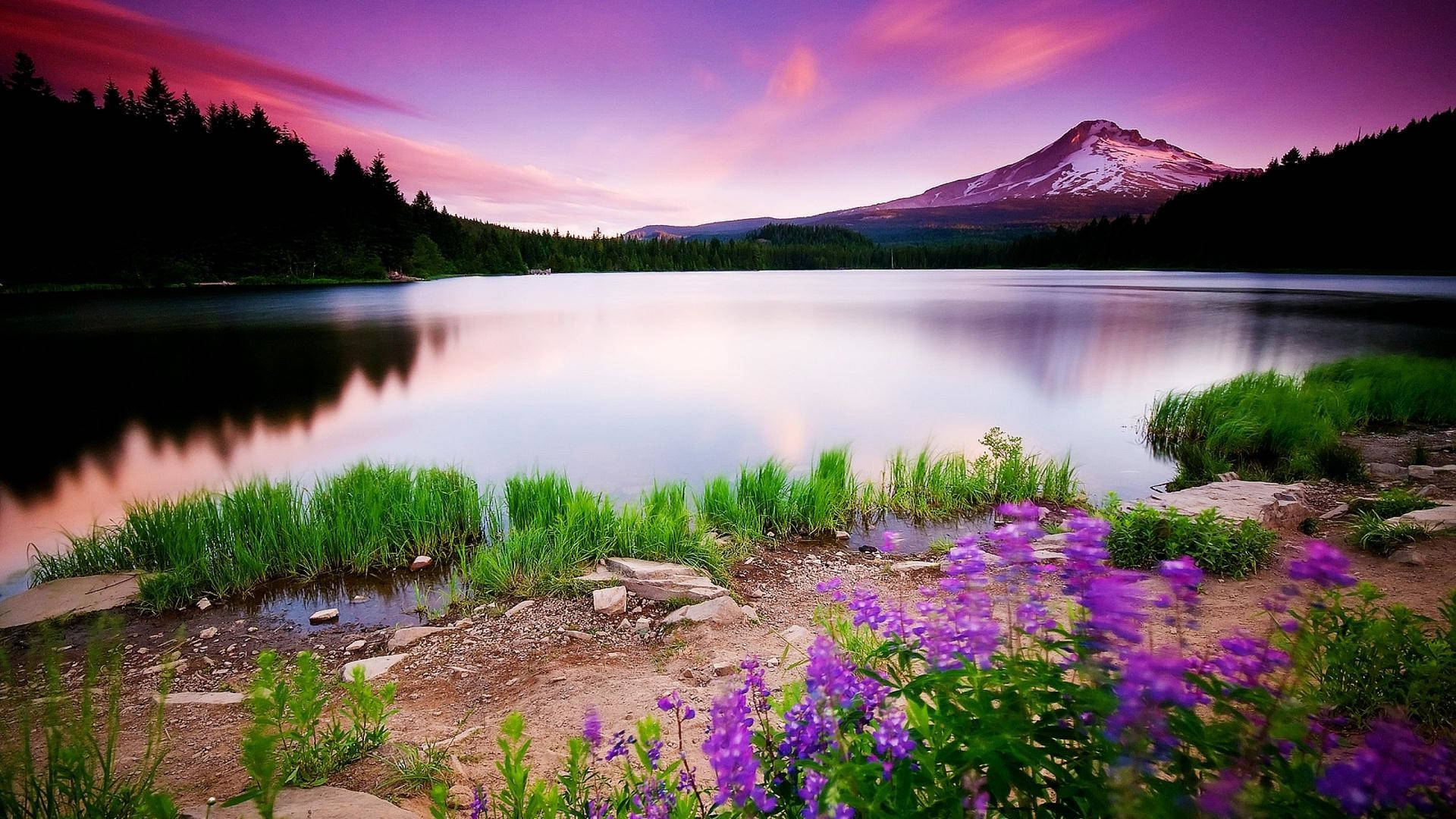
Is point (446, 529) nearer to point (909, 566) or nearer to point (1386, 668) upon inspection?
point (909, 566)

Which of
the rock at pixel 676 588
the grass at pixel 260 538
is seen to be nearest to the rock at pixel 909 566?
the rock at pixel 676 588

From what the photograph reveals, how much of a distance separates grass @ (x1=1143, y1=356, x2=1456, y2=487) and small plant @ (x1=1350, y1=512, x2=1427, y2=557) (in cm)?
462

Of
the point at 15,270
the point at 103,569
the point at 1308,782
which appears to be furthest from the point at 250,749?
the point at 15,270

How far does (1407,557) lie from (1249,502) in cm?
226

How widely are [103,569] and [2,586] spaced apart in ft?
4.93

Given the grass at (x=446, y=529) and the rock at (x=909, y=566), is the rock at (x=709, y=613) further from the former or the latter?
the rock at (x=909, y=566)

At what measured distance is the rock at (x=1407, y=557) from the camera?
20.7ft

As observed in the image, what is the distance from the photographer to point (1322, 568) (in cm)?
172

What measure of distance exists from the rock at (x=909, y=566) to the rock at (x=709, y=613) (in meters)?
2.42

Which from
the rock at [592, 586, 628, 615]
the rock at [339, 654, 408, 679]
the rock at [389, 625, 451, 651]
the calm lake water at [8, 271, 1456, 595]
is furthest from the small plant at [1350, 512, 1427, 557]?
the rock at [339, 654, 408, 679]

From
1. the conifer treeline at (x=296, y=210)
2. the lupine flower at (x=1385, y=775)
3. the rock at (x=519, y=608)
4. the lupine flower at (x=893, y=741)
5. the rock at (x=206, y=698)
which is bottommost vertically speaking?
the rock at (x=519, y=608)

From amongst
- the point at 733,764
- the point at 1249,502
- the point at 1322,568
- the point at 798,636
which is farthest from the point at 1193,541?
the point at 733,764

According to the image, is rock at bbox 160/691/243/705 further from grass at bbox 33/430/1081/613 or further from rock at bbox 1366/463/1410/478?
rock at bbox 1366/463/1410/478

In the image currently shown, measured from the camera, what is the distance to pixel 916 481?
1077cm
